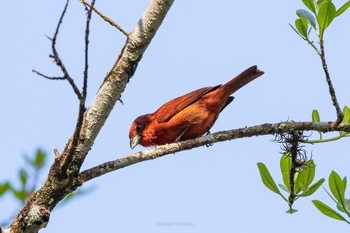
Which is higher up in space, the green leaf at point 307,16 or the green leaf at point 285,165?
the green leaf at point 307,16

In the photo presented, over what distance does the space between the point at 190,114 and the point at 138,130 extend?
2.58ft

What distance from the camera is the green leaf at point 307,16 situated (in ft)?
13.6

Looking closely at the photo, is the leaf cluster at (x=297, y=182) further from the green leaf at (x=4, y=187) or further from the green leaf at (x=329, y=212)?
the green leaf at (x=4, y=187)

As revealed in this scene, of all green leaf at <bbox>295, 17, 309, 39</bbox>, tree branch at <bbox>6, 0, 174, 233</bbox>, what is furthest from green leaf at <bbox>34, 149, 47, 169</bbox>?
green leaf at <bbox>295, 17, 309, 39</bbox>

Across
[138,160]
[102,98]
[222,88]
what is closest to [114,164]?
[138,160]

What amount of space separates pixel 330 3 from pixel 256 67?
3.03 meters

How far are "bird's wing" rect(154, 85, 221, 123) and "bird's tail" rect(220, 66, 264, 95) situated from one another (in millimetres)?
138

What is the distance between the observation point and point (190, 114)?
6953mm

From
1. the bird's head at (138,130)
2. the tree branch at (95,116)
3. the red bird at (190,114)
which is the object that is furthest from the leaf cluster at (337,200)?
the bird's head at (138,130)

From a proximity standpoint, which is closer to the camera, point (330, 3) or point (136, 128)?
point (330, 3)

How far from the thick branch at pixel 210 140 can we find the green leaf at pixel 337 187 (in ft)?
1.43

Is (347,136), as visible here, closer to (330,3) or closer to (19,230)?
(330,3)

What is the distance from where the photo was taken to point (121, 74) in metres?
4.16

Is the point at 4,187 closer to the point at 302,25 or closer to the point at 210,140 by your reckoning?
the point at 210,140
